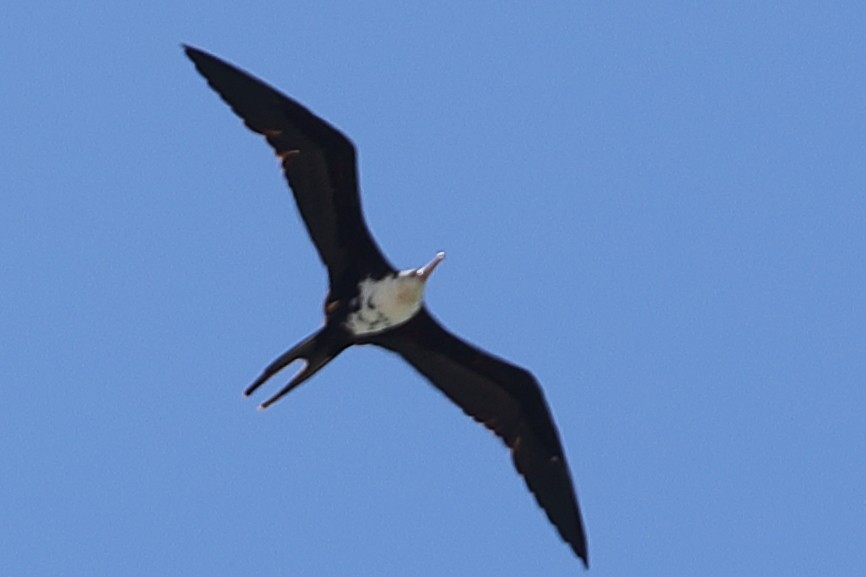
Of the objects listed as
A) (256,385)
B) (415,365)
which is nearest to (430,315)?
(415,365)

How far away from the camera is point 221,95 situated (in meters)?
15.5

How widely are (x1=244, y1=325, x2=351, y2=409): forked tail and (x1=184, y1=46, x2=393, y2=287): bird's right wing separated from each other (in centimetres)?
39

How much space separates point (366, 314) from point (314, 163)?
115 centimetres

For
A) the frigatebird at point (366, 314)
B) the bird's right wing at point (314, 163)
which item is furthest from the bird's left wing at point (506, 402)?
the bird's right wing at point (314, 163)

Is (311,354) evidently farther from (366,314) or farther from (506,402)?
(506,402)

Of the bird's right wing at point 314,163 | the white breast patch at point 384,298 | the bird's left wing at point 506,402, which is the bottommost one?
the bird's left wing at point 506,402

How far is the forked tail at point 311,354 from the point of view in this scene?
1595 centimetres

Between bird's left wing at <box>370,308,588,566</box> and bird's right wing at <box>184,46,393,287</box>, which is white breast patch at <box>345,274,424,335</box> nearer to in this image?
bird's right wing at <box>184,46,393,287</box>

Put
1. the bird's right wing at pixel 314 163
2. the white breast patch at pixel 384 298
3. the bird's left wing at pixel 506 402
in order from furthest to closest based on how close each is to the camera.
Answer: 1. the bird's left wing at pixel 506 402
2. the white breast patch at pixel 384 298
3. the bird's right wing at pixel 314 163

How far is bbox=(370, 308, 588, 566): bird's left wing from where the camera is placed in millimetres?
16828

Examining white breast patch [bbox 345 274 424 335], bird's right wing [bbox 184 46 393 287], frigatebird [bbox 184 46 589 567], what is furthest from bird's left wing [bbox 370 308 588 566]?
bird's right wing [bbox 184 46 393 287]

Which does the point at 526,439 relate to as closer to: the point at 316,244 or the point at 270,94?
the point at 316,244

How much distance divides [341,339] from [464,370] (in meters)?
1.15

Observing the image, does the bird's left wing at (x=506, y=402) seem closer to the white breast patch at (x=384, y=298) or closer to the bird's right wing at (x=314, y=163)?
the white breast patch at (x=384, y=298)
